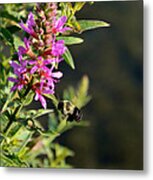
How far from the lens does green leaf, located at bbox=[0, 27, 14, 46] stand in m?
2.28

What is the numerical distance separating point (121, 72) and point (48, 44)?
272mm

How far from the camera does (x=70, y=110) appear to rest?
2.26 m

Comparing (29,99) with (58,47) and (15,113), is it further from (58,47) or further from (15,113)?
(58,47)

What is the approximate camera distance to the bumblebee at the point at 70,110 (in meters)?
2.25

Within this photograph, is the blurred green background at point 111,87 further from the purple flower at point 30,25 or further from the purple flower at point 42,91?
the purple flower at point 30,25

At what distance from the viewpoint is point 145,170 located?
222 cm

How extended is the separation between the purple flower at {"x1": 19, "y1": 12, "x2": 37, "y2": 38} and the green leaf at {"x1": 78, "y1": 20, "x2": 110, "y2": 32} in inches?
6.5

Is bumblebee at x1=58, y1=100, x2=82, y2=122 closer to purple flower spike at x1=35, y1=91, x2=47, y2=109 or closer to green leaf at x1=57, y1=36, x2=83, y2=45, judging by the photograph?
purple flower spike at x1=35, y1=91, x2=47, y2=109

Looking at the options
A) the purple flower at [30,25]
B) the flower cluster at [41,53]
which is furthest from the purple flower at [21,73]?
the purple flower at [30,25]

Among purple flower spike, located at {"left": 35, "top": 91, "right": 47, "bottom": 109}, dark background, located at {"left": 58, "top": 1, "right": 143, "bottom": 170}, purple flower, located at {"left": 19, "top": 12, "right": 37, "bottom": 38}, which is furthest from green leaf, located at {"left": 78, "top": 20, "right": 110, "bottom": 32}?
purple flower spike, located at {"left": 35, "top": 91, "right": 47, "bottom": 109}

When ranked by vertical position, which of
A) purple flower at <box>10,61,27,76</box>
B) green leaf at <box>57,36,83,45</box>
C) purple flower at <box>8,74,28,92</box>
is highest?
green leaf at <box>57,36,83,45</box>

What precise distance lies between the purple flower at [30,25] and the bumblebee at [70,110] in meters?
0.26

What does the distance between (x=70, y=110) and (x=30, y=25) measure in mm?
329

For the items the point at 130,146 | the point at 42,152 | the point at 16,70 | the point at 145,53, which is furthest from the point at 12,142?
the point at 145,53
